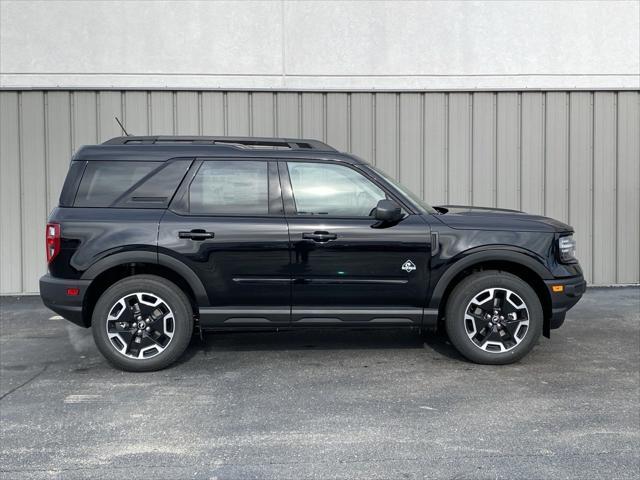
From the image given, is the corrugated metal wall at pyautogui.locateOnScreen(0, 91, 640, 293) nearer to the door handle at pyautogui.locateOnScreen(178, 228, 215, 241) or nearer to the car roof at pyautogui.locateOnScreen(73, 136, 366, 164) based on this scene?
the car roof at pyautogui.locateOnScreen(73, 136, 366, 164)

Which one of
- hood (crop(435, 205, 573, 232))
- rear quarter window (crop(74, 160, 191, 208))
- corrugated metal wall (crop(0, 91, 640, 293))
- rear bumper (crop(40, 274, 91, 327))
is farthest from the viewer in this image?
corrugated metal wall (crop(0, 91, 640, 293))

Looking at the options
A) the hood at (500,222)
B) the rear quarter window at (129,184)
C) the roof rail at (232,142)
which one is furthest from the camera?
the roof rail at (232,142)

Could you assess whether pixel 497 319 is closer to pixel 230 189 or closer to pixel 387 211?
pixel 387 211

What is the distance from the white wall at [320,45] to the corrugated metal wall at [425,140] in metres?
0.24

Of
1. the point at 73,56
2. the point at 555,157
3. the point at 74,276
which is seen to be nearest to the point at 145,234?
the point at 74,276

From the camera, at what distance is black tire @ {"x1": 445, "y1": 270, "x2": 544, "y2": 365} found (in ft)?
17.1

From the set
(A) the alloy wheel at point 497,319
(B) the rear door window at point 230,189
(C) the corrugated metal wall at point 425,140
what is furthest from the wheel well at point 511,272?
(C) the corrugated metal wall at point 425,140

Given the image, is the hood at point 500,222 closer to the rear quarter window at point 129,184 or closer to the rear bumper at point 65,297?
the rear quarter window at point 129,184

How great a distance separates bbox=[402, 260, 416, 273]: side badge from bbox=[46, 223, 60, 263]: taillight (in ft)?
9.31

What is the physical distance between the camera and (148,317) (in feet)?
16.8

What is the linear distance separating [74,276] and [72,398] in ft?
3.36

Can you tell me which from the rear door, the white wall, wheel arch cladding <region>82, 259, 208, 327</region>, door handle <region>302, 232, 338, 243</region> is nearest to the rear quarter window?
the rear door

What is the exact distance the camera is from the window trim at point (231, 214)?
5.18 m

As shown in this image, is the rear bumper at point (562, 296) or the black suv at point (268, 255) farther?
the rear bumper at point (562, 296)
